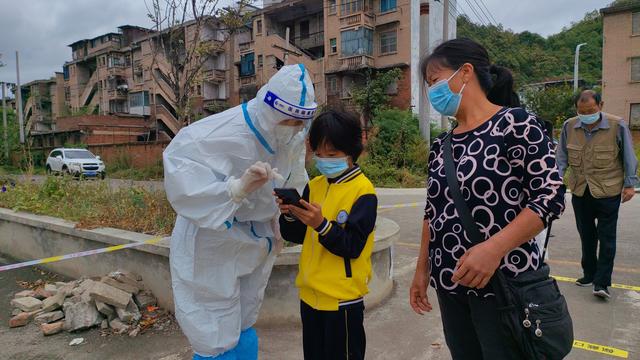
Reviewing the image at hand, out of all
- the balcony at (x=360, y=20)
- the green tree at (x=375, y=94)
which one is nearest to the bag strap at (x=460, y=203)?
the green tree at (x=375, y=94)

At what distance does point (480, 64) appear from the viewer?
5.53 ft

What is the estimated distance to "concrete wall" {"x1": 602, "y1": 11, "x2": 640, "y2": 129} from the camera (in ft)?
86.7

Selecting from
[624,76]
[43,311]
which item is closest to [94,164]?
[43,311]

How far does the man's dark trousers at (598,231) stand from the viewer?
12.2ft

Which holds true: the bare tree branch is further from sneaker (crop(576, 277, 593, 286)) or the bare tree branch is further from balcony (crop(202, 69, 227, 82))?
balcony (crop(202, 69, 227, 82))

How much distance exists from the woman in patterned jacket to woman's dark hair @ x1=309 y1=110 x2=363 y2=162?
1.44 feet

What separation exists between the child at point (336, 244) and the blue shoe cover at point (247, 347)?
13.4 inches

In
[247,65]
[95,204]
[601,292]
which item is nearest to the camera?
[601,292]

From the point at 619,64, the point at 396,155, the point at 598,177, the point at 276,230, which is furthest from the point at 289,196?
the point at 619,64

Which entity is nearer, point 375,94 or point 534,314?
point 534,314

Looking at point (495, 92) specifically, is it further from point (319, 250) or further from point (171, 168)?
point (171, 168)

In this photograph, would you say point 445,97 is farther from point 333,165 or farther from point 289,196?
point 289,196

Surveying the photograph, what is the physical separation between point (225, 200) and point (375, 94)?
22499 millimetres

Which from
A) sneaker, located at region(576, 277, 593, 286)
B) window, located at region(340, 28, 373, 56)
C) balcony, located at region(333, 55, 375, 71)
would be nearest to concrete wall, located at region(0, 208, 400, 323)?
sneaker, located at region(576, 277, 593, 286)
